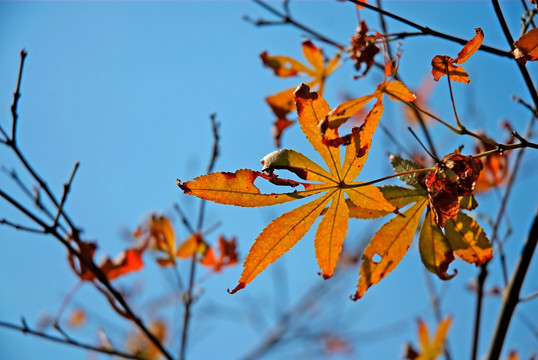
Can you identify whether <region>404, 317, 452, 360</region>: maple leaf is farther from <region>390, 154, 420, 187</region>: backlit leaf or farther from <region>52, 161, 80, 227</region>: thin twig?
<region>52, 161, 80, 227</region>: thin twig

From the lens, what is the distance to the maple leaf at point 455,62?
2.77 ft

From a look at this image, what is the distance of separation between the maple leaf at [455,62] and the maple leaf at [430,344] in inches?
41.6

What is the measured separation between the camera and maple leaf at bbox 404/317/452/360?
5.22 feet

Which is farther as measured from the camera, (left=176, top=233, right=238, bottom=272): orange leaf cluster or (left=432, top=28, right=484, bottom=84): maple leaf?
(left=176, top=233, right=238, bottom=272): orange leaf cluster

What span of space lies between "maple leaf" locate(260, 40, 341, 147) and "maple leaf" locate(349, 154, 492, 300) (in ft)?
2.05

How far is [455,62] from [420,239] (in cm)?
37

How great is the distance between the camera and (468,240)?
0.97 metres

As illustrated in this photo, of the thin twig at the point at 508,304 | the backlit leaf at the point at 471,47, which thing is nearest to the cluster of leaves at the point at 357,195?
the backlit leaf at the point at 471,47

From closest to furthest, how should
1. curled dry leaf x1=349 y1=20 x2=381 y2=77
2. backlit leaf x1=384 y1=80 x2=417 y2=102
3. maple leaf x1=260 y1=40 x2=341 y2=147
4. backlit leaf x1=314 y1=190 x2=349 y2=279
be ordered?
backlit leaf x1=384 y1=80 x2=417 y2=102, backlit leaf x1=314 y1=190 x2=349 y2=279, curled dry leaf x1=349 y1=20 x2=381 y2=77, maple leaf x1=260 y1=40 x2=341 y2=147

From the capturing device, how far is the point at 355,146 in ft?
2.87

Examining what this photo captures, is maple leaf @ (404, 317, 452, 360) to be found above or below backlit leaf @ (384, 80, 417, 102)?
below

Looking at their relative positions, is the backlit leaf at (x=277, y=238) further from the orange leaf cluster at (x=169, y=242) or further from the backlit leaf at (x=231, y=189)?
the orange leaf cluster at (x=169, y=242)

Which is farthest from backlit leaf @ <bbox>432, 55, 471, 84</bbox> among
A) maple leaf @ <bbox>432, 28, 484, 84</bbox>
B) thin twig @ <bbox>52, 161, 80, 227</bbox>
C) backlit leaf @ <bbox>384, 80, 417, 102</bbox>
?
thin twig @ <bbox>52, 161, 80, 227</bbox>

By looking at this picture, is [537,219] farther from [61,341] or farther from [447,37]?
[61,341]
